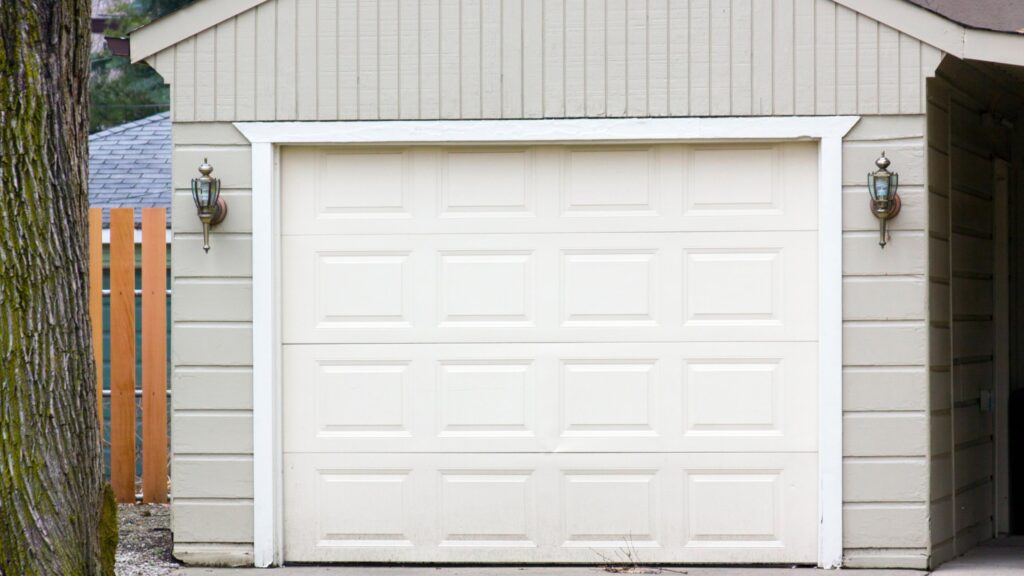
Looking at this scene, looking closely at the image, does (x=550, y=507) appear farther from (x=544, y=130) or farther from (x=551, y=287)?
(x=544, y=130)

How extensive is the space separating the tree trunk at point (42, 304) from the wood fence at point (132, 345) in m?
3.84

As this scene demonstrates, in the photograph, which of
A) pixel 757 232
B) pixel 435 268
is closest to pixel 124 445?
pixel 435 268

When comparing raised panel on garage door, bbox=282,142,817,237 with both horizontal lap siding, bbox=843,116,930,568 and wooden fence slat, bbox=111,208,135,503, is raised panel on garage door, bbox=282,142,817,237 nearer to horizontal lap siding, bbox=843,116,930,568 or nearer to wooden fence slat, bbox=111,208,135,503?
horizontal lap siding, bbox=843,116,930,568

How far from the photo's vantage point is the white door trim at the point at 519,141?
684cm

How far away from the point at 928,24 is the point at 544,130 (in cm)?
194

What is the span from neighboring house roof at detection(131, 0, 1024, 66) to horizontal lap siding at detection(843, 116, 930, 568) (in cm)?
43

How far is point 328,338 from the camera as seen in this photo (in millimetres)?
7117

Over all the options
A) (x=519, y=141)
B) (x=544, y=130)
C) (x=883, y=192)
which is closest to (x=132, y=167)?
(x=519, y=141)

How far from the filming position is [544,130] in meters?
6.94

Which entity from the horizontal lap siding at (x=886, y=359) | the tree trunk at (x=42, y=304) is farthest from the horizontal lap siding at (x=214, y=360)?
the horizontal lap siding at (x=886, y=359)

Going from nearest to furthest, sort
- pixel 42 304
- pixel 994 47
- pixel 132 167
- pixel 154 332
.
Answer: pixel 42 304, pixel 994 47, pixel 154 332, pixel 132 167

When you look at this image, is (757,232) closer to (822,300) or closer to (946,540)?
(822,300)

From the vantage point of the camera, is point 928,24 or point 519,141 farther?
point 519,141

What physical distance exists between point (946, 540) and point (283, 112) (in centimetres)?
407
